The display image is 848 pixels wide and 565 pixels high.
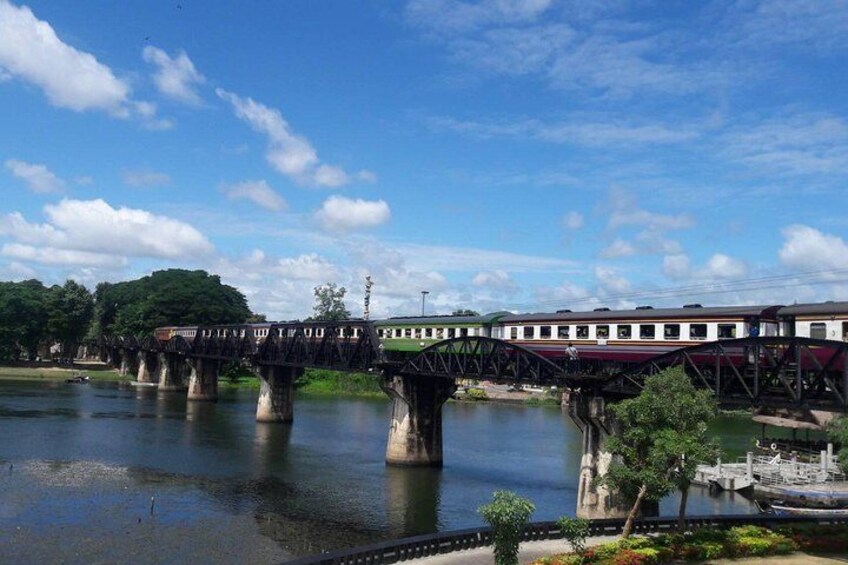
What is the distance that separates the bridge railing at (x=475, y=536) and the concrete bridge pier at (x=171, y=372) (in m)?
117

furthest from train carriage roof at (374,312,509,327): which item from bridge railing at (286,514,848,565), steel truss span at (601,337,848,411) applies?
bridge railing at (286,514,848,565)

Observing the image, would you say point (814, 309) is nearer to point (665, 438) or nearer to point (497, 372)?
point (665, 438)

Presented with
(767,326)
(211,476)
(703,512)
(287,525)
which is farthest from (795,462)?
(211,476)

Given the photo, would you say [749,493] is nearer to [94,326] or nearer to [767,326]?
[767,326]

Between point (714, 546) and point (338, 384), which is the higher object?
point (338, 384)

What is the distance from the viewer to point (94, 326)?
187250 mm

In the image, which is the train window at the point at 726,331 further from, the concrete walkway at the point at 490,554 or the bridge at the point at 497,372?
the concrete walkway at the point at 490,554

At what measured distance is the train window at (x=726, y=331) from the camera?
4197cm

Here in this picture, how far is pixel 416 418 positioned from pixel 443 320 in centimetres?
881

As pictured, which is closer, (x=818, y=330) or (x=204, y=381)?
(x=818, y=330)

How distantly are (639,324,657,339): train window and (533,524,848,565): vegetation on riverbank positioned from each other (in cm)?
1456

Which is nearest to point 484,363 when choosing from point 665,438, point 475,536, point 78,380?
point 665,438

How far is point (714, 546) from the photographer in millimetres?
29625

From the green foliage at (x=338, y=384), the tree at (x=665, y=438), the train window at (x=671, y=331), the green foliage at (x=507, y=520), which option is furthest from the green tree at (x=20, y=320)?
the green foliage at (x=507, y=520)
